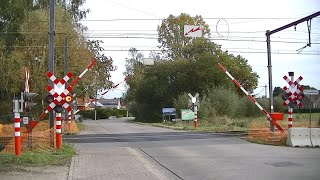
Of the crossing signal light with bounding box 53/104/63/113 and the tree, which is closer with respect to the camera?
the crossing signal light with bounding box 53/104/63/113

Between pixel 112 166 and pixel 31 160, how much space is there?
2.45 metres

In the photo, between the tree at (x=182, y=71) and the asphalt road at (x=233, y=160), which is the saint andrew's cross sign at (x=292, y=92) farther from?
the tree at (x=182, y=71)

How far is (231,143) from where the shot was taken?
65.9 feet

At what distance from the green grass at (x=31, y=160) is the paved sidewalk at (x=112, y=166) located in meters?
0.41

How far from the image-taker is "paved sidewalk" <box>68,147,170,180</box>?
11089 millimetres

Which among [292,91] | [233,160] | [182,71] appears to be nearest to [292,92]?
[292,91]

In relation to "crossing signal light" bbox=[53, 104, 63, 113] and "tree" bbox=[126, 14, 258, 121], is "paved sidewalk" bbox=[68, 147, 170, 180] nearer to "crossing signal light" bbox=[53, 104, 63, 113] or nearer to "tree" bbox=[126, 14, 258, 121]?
"crossing signal light" bbox=[53, 104, 63, 113]

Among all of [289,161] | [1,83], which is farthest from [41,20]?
[289,161]

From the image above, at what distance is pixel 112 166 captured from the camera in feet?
42.2

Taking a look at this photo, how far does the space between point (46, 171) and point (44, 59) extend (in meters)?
24.5

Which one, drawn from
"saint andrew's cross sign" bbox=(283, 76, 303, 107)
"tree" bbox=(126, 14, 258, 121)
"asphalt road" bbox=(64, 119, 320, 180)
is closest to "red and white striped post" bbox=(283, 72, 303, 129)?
"saint andrew's cross sign" bbox=(283, 76, 303, 107)

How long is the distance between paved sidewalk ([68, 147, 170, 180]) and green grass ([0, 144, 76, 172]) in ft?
1.35

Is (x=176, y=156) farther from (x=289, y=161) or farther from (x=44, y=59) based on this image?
(x=44, y=59)

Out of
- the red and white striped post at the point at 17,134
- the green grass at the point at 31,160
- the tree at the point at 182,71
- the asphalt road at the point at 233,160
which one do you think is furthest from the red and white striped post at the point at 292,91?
the tree at the point at 182,71
